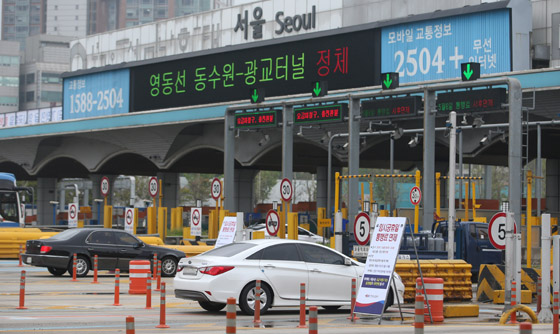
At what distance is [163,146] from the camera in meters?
53.3

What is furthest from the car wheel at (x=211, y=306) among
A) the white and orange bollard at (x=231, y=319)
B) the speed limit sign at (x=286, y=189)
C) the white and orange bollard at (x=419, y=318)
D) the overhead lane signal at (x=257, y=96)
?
the overhead lane signal at (x=257, y=96)

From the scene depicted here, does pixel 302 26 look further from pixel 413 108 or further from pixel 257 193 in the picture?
pixel 257 193

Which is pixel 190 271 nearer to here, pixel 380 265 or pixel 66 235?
pixel 380 265

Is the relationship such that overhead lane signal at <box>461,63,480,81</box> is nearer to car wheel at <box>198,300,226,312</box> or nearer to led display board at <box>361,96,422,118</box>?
led display board at <box>361,96,422,118</box>

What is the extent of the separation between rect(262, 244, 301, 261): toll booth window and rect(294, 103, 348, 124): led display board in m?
13.5

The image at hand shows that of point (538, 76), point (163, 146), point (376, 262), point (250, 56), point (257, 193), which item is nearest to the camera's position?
point (376, 262)

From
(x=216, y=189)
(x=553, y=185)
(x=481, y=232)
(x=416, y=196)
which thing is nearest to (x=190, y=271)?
(x=481, y=232)

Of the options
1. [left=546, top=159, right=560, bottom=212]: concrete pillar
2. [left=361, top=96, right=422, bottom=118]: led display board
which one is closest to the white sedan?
[left=361, top=96, right=422, bottom=118]: led display board

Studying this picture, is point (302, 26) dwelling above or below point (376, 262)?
above

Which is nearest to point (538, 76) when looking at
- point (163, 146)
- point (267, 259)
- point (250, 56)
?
point (250, 56)

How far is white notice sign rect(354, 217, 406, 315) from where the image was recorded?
16828mm

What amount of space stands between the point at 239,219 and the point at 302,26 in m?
20.5

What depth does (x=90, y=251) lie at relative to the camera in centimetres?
2847

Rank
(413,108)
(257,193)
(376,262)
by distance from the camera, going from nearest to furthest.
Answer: (376,262), (413,108), (257,193)
